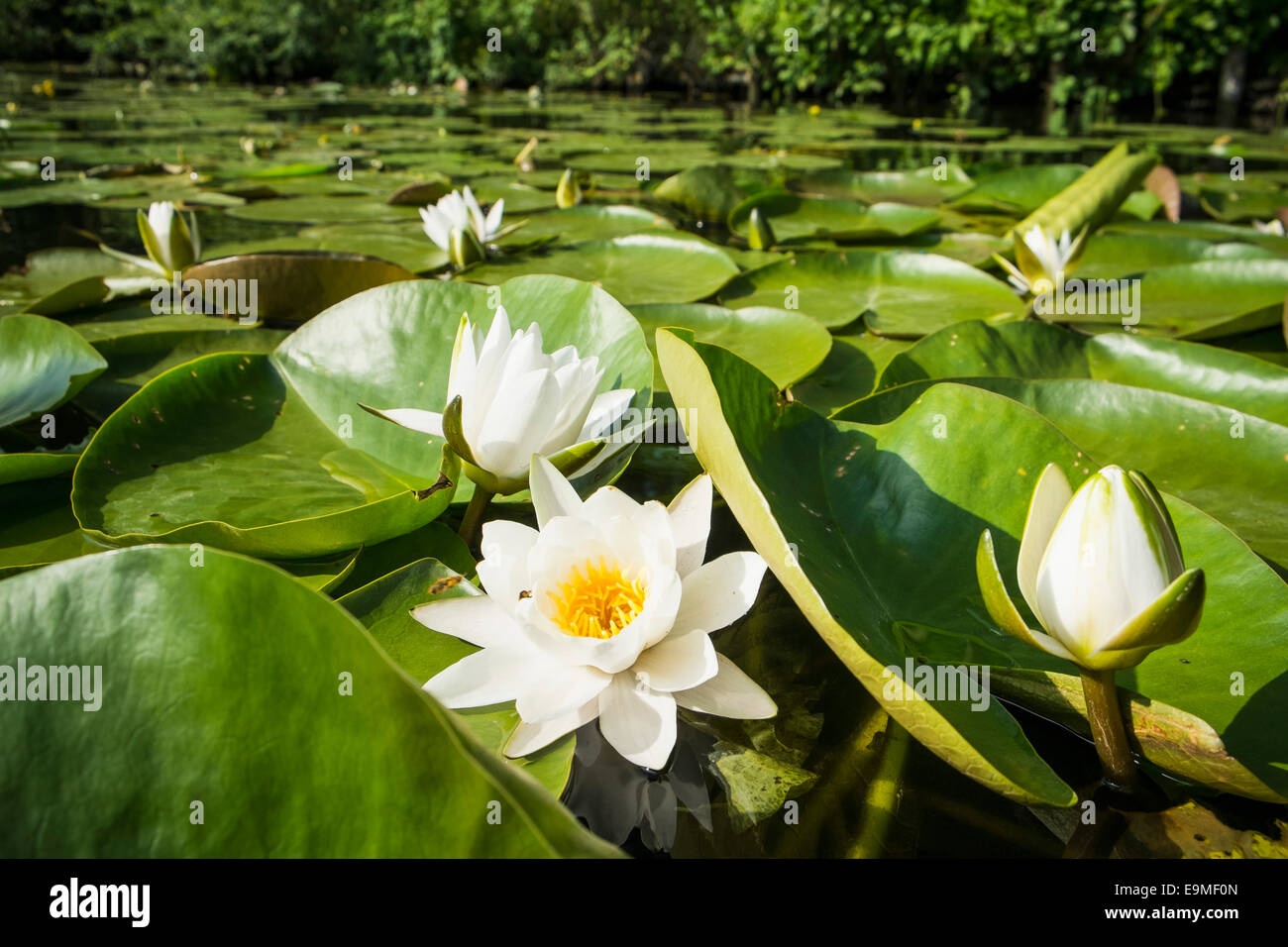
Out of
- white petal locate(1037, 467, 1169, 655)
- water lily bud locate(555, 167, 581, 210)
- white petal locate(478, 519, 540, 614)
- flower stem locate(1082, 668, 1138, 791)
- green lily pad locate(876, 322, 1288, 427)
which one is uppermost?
water lily bud locate(555, 167, 581, 210)

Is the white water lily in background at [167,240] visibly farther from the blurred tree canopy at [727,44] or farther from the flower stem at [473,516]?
the blurred tree canopy at [727,44]

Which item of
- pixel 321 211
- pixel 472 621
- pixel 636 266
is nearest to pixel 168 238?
pixel 636 266

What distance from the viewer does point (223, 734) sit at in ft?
1.92

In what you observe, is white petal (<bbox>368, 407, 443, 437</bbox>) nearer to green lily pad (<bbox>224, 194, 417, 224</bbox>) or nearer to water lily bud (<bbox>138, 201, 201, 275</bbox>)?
water lily bud (<bbox>138, 201, 201, 275</bbox>)

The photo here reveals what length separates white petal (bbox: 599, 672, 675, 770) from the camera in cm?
77

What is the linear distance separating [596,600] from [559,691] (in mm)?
102

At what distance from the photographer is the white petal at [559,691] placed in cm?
77

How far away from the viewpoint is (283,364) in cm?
141

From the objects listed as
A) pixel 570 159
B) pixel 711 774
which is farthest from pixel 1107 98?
pixel 711 774

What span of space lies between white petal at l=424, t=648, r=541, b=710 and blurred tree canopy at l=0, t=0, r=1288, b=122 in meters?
11.5

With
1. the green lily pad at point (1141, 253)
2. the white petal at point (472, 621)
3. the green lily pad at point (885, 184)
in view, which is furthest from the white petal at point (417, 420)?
the green lily pad at point (885, 184)

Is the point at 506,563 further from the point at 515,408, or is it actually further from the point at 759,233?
the point at 759,233

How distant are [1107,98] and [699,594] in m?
13.8

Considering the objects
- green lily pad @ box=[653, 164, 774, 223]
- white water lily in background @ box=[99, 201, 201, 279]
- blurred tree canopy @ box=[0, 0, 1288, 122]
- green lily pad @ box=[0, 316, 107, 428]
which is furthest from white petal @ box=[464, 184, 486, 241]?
blurred tree canopy @ box=[0, 0, 1288, 122]
